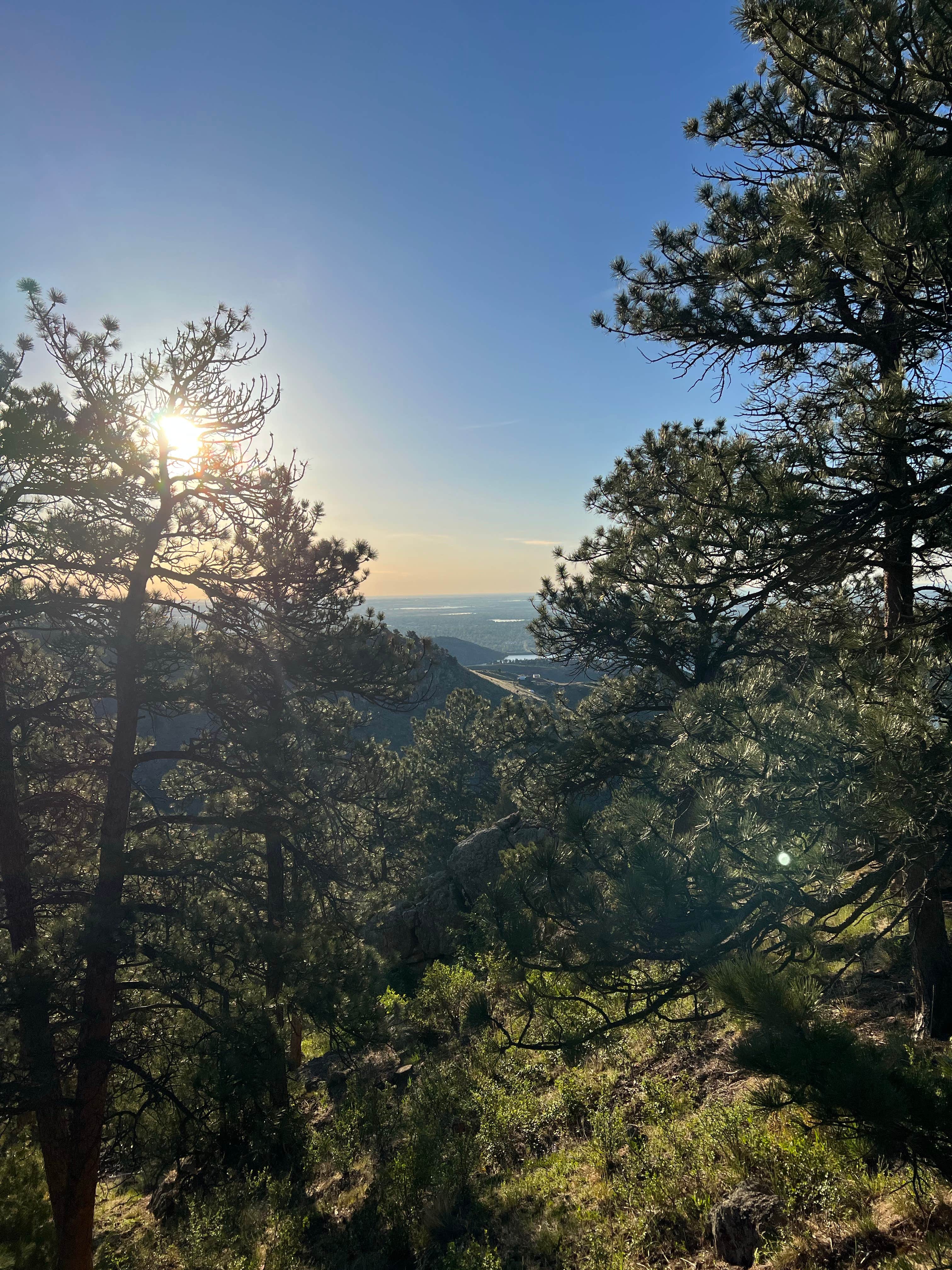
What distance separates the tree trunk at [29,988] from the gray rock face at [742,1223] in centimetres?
599

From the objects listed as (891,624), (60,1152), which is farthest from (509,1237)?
(891,624)

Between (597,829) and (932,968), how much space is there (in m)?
3.53

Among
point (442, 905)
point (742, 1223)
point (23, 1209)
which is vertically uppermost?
point (742, 1223)

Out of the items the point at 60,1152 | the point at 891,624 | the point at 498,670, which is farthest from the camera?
the point at 498,670

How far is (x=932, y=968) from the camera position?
16.7 ft

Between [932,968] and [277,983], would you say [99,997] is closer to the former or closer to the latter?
[277,983]

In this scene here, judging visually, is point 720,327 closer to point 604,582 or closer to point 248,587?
point 604,582

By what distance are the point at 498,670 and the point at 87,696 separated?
5603 inches

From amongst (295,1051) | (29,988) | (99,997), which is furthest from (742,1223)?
(295,1051)

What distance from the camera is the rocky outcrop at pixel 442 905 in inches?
623

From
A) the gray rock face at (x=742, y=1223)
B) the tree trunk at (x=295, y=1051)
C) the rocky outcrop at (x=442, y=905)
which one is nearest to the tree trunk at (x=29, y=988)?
the tree trunk at (x=295, y=1051)

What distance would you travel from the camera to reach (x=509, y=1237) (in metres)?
5.27

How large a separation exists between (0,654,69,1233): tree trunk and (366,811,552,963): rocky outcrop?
33.9 ft

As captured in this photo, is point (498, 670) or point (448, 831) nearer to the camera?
point (448, 831)
